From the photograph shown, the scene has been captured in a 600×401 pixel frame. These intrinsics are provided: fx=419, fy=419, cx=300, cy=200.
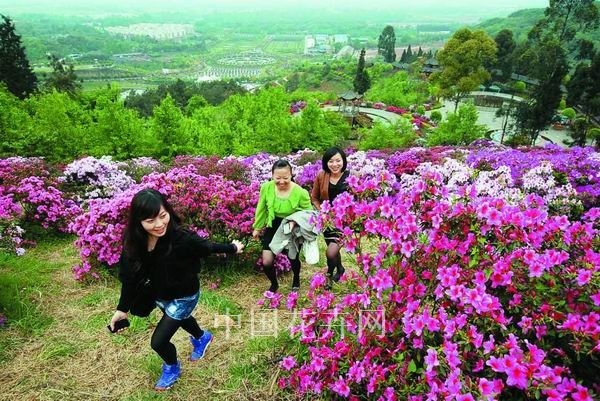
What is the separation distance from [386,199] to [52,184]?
6092 mm

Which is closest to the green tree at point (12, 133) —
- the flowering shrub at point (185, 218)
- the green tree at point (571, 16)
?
the flowering shrub at point (185, 218)

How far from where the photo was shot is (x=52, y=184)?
673 cm

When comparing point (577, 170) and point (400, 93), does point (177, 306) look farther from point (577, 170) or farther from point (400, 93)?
point (400, 93)

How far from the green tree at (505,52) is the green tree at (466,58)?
869 inches

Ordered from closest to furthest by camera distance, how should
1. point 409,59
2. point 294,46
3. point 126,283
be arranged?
point 126,283, point 409,59, point 294,46

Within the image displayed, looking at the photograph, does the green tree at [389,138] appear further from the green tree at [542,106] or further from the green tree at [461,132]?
the green tree at [542,106]

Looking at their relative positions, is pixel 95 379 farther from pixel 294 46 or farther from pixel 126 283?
pixel 294 46

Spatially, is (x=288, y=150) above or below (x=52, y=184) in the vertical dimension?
below

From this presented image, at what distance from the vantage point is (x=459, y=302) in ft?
7.55

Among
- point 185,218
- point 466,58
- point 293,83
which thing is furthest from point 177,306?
point 293,83

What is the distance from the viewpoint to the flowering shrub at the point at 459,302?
207 cm

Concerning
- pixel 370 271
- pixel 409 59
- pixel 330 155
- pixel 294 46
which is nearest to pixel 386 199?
pixel 370 271

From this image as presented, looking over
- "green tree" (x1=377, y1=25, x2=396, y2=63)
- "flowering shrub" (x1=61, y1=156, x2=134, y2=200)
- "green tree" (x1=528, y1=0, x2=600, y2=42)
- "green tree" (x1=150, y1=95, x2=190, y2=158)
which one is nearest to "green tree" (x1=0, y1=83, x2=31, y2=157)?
"green tree" (x1=150, y1=95, x2=190, y2=158)

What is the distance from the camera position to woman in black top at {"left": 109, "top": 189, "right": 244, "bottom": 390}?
278 centimetres
